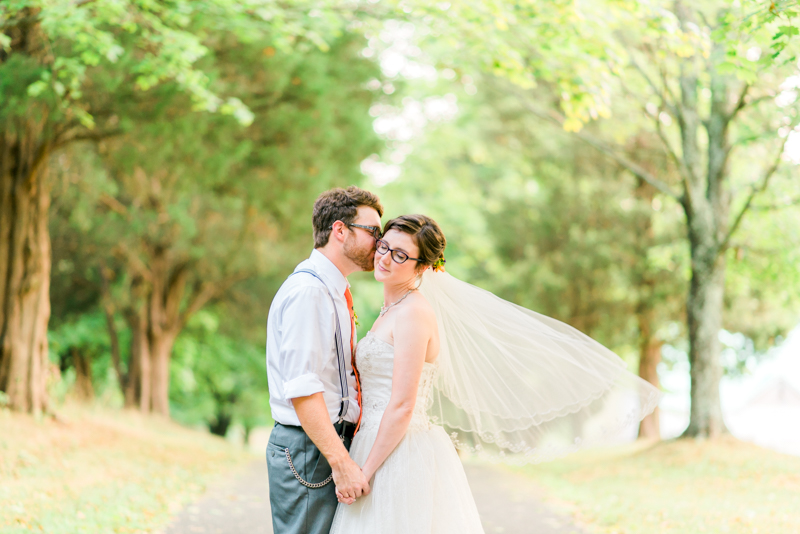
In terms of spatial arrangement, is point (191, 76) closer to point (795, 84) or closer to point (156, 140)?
point (156, 140)

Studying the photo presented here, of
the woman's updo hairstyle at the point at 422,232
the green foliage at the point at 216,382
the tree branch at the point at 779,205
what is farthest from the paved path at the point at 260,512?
the green foliage at the point at 216,382

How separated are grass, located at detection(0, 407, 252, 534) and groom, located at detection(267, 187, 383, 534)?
3.30 meters

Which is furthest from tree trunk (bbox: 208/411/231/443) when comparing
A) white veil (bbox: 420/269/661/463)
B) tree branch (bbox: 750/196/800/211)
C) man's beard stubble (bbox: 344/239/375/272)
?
man's beard stubble (bbox: 344/239/375/272)

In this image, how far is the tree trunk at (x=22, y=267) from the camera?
30.7 ft

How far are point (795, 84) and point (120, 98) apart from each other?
29.5 ft

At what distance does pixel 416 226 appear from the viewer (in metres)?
3.28

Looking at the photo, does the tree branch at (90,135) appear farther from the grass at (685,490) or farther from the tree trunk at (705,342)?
the tree trunk at (705,342)

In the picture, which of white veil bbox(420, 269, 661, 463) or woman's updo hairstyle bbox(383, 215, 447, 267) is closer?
woman's updo hairstyle bbox(383, 215, 447, 267)

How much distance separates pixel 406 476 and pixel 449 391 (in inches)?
31.9

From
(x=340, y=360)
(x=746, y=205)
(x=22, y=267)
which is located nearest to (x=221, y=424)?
(x=22, y=267)

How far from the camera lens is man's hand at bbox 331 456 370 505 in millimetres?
3031

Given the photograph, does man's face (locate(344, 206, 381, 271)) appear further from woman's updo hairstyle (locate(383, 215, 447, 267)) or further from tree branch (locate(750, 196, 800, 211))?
tree branch (locate(750, 196, 800, 211))

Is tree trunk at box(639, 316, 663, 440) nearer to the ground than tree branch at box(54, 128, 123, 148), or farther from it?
nearer to the ground

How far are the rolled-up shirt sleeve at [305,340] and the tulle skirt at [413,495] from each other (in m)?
0.46
